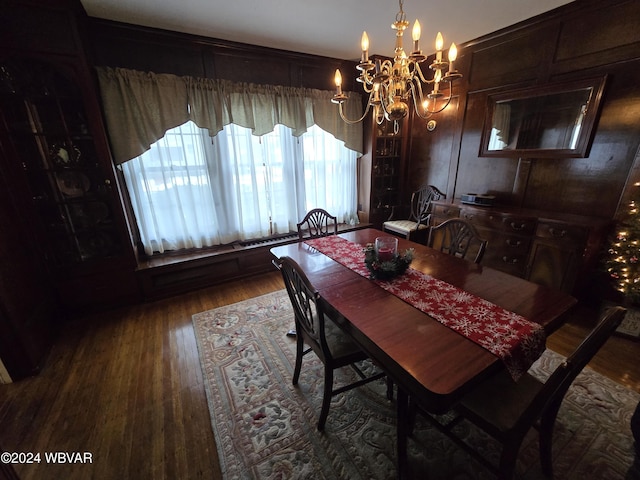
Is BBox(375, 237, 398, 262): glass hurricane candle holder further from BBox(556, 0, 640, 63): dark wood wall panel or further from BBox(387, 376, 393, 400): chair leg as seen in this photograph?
BBox(556, 0, 640, 63): dark wood wall panel

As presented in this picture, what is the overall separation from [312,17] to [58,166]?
8.36 feet

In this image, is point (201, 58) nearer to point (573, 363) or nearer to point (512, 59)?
point (512, 59)

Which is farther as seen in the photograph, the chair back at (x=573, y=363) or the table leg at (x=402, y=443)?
the table leg at (x=402, y=443)

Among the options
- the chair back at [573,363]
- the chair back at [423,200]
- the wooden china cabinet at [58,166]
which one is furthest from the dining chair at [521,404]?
the wooden china cabinet at [58,166]

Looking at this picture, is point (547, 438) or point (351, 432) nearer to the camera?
point (547, 438)

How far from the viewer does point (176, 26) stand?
2342mm

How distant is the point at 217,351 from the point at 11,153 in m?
2.22

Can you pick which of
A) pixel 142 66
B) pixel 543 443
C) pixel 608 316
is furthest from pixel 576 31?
pixel 142 66

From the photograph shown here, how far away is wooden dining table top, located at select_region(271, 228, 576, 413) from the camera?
866mm

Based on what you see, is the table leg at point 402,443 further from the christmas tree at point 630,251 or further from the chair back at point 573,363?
the christmas tree at point 630,251

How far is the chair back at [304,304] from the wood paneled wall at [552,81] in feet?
8.73

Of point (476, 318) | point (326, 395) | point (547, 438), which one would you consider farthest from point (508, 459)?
point (326, 395)

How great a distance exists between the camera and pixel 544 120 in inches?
96.3

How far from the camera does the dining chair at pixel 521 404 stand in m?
0.84
